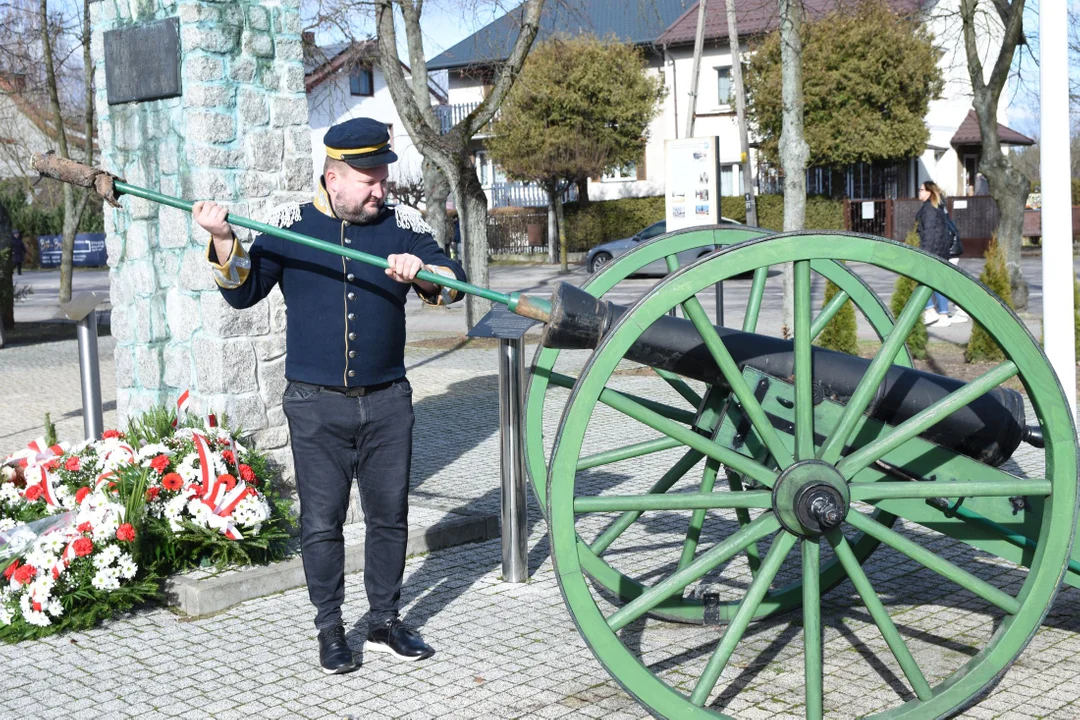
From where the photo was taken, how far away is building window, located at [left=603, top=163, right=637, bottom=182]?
3666cm

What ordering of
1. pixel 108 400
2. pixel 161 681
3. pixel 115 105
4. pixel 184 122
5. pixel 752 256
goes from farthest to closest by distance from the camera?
pixel 108 400 → pixel 115 105 → pixel 184 122 → pixel 161 681 → pixel 752 256

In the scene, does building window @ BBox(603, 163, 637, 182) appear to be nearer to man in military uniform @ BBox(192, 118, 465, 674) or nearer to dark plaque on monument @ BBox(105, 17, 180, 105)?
dark plaque on monument @ BBox(105, 17, 180, 105)

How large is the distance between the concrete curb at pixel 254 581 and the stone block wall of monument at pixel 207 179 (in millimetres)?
843

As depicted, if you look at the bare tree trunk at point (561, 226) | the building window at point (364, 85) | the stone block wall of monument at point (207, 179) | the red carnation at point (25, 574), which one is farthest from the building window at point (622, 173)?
the red carnation at point (25, 574)

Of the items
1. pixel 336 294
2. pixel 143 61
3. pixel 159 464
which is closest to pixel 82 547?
pixel 159 464

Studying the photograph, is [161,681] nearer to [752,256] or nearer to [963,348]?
[752,256]

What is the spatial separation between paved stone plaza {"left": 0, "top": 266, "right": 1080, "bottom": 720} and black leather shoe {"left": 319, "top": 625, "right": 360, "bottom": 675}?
0.14 feet

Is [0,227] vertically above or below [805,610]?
above

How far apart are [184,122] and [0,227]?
39.9 feet

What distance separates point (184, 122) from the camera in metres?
5.86

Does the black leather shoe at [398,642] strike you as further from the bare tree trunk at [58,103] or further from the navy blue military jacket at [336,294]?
the bare tree trunk at [58,103]

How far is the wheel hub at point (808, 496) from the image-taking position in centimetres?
343

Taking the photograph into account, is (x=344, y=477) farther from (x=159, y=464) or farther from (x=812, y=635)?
(x=812, y=635)

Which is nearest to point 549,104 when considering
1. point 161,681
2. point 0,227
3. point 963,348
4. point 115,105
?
point 0,227
